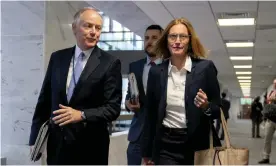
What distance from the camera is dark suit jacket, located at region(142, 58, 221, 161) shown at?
2408 mm

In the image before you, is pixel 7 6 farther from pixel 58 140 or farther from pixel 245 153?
pixel 245 153

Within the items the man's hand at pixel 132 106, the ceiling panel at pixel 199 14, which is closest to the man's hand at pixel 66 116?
the man's hand at pixel 132 106

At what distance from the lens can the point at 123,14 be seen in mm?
7562

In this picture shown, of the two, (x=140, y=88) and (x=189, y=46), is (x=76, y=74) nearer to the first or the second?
(x=189, y=46)

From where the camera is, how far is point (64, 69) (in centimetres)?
243

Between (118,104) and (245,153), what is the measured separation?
81 centimetres

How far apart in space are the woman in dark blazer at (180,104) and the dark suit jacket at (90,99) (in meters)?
0.27

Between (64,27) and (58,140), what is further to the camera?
(64,27)

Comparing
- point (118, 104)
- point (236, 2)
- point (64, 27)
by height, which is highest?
point (236, 2)

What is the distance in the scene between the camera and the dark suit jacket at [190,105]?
94.8 inches

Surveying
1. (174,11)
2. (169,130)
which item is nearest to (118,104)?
(169,130)

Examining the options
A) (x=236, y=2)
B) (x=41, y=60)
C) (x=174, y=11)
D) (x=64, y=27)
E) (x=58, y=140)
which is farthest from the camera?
(x=174, y=11)

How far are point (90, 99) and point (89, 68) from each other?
7.4 inches

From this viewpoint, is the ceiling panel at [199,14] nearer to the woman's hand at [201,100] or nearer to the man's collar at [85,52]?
the man's collar at [85,52]
